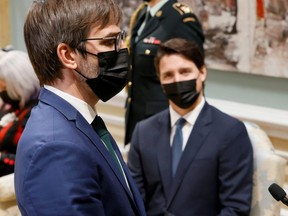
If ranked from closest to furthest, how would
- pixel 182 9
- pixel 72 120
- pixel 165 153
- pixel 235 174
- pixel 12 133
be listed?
pixel 72 120 < pixel 235 174 < pixel 165 153 < pixel 12 133 < pixel 182 9

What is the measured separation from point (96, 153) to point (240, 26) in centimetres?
219

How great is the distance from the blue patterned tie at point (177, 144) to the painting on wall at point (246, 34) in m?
1.02

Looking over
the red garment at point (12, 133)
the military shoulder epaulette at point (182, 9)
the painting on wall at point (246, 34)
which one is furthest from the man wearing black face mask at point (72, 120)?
the painting on wall at point (246, 34)

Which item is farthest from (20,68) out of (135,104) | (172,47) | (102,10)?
(102,10)

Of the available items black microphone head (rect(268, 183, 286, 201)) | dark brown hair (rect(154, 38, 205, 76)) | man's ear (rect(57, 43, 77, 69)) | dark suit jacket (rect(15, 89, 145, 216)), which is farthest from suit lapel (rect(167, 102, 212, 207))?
man's ear (rect(57, 43, 77, 69))

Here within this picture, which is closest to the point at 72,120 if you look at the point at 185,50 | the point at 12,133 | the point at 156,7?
the point at 185,50

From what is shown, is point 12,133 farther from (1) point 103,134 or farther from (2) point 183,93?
(1) point 103,134

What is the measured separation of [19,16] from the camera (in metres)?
4.30

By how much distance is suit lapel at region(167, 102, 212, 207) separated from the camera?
2.12 m

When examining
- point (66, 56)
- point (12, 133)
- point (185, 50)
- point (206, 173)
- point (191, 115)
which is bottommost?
point (12, 133)

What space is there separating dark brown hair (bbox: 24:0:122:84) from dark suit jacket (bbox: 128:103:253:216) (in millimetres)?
1051

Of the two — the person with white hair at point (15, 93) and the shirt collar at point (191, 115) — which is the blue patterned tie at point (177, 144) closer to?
the shirt collar at point (191, 115)

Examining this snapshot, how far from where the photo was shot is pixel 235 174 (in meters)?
2.07

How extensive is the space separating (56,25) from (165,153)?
1155 mm
